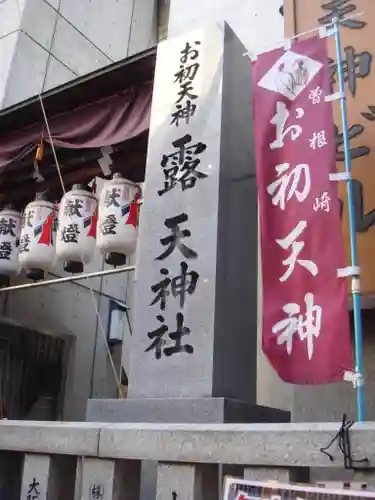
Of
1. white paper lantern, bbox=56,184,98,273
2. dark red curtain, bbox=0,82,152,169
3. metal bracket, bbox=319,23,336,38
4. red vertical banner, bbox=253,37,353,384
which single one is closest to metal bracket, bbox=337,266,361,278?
red vertical banner, bbox=253,37,353,384

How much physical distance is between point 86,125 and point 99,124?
6.8 inches

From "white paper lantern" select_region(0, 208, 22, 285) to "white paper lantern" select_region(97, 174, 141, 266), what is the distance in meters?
1.70

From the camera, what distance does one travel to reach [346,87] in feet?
18.1

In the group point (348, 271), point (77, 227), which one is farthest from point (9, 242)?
point (348, 271)

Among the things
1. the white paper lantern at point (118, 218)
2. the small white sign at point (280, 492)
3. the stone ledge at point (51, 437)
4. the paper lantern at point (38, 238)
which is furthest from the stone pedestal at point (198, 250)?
the paper lantern at point (38, 238)

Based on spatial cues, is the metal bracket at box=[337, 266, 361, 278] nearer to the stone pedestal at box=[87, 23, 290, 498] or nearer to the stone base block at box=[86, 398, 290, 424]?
the stone pedestal at box=[87, 23, 290, 498]

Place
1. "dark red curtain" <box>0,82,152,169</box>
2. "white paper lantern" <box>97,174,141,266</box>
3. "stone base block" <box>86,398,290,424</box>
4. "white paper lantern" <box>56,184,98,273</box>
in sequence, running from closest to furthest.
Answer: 1. "stone base block" <box>86,398,290,424</box>
2. "white paper lantern" <box>97,174,141,266</box>
3. "dark red curtain" <box>0,82,152,169</box>
4. "white paper lantern" <box>56,184,98,273</box>

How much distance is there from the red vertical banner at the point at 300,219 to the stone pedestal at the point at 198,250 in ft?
1.28

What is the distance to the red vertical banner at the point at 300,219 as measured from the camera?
393 cm

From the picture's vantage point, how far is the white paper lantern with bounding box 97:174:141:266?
5918mm

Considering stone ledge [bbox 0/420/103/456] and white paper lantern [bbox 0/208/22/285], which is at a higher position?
white paper lantern [bbox 0/208/22/285]

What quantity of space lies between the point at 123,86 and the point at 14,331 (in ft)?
14.3

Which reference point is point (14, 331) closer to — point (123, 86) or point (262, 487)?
point (123, 86)

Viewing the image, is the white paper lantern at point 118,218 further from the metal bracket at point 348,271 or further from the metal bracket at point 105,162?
the metal bracket at point 348,271
